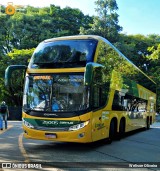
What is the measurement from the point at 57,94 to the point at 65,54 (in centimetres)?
148

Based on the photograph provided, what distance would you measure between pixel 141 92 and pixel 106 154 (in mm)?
9892

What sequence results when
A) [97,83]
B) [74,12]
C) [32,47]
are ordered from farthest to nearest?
[74,12] → [32,47] → [97,83]

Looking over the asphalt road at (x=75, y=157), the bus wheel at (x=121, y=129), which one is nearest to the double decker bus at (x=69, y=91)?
the asphalt road at (x=75, y=157)

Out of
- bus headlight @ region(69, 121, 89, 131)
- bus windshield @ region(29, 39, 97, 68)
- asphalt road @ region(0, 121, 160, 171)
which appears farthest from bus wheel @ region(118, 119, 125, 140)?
bus windshield @ region(29, 39, 97, 68)

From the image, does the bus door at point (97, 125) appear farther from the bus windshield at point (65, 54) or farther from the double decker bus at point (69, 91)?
the bus windshield at point (65, 54)

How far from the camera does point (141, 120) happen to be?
69.4 feet

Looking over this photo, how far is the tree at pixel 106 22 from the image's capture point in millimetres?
47031

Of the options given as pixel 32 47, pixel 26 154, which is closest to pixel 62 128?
pixel 26 154

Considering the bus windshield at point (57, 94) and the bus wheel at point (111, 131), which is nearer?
the bus windshield at point (57, 94)

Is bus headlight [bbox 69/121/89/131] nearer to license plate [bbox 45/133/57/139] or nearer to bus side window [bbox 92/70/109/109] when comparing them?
license plate [bbox 45/133/57/139]

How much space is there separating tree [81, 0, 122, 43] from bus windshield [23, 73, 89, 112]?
3441cm

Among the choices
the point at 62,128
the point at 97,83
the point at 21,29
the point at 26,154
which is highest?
the point at 21,29

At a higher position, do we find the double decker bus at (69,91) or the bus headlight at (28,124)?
the double decker bus at (69,91)

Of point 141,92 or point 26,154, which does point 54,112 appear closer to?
point 26,154
